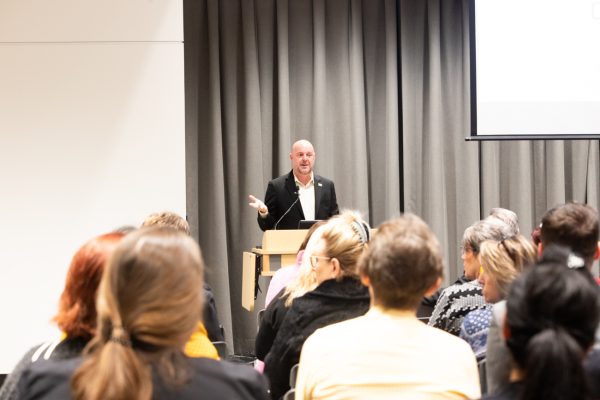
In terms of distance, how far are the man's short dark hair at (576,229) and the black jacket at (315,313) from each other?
677 mm

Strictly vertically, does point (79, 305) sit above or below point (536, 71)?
below

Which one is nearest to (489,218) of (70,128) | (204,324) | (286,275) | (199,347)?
(286,275)

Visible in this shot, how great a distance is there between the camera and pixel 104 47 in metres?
5.36

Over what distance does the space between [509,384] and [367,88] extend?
19.7 feet

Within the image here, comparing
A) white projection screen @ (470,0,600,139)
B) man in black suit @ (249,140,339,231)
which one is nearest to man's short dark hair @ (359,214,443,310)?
white projection screen @ (470,0,600,139)

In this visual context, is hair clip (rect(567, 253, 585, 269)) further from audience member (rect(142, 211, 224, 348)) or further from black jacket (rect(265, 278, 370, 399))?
audience member (rect(142, 211, 224, 348))

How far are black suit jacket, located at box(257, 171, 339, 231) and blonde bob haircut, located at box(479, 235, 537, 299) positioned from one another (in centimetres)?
370

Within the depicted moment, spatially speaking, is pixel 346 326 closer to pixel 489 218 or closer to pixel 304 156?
pixel 489 218

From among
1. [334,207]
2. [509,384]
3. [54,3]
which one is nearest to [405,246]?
[509,384]

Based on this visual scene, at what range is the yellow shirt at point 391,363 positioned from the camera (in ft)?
6.09

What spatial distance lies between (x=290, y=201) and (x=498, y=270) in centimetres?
377

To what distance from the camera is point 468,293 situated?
10.8 feet

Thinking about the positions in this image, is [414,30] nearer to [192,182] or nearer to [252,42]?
[252,42]

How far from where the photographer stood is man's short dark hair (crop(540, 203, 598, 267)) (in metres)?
2.60
